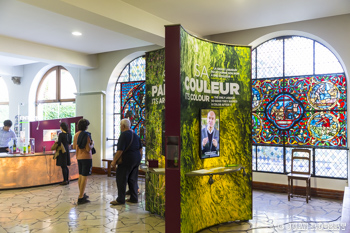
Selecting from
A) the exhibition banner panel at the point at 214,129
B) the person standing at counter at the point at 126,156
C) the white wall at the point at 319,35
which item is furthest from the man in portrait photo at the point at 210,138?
the white wall at the point at 319,35

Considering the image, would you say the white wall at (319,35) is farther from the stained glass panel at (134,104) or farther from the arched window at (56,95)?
the arched window at (56,95)

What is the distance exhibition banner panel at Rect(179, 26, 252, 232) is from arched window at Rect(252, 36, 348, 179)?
243 cm

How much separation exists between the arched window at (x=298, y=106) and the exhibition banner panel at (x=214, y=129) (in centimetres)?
243

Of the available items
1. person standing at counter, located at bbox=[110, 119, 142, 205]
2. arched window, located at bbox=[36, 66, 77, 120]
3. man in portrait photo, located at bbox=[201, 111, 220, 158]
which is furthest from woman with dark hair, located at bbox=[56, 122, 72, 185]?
man in portrait photo, located at bbox=[201, 111, 220, 158]

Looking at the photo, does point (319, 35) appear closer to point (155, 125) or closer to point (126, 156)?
point (155, 125)

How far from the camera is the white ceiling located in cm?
543

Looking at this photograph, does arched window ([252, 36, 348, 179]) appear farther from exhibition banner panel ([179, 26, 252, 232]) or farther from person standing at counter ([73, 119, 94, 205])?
person standing at counter ([73, 119, 94, 205])

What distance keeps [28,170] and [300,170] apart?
247 inches

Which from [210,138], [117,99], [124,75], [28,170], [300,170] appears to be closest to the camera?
[210,138]

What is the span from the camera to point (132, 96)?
373 inches

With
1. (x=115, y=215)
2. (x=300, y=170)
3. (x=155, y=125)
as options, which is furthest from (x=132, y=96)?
(x=300, y=170)

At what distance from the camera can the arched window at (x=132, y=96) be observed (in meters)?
9.26

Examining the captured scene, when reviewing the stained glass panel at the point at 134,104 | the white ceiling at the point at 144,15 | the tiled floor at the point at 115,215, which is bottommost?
the tiled floor at the point at 115,215

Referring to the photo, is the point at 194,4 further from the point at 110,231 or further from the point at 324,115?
the point at 110,231
